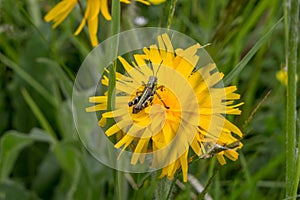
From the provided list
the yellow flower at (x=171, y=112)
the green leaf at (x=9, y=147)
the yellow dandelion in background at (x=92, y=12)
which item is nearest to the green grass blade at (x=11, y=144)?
the green leaf at (x=9, y=147)

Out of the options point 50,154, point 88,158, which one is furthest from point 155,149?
point 50,154

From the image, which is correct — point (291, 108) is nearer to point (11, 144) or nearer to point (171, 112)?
point (171, 112)

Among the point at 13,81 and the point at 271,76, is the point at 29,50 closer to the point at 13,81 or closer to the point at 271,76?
the point at 13,81

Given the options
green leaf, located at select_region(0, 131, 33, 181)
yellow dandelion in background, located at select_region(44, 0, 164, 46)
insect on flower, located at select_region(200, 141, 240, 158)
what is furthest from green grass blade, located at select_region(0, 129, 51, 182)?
insect on flower, located at select_region(200, 141, 240, 158)

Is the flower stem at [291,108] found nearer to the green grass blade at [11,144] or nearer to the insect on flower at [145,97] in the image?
the insect on flower at [145,97]

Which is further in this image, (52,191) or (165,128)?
(52,191)

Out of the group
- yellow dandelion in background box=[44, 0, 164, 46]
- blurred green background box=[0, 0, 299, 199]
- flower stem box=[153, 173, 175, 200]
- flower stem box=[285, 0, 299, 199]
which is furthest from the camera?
blurred green background box=[0, 0, 299, 199]

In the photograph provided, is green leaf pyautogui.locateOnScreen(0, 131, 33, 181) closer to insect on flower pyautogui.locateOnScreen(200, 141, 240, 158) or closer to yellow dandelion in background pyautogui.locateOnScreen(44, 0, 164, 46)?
yellow dandelion in background pyautogui.locateOnScreen(44, 0, 164, 46)
